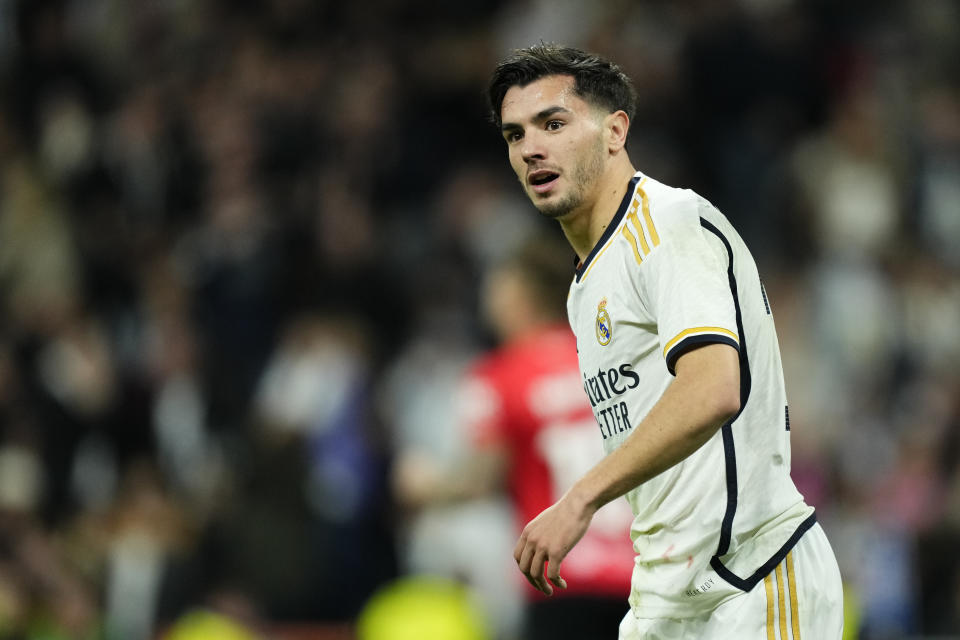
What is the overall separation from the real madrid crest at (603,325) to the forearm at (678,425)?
16.9 inches

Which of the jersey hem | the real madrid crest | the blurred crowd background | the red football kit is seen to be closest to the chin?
the real madrid crest

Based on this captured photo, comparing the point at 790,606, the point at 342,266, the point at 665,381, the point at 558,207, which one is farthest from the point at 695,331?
the point at 342,266

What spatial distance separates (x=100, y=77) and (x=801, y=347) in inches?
223

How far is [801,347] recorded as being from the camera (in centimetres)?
955

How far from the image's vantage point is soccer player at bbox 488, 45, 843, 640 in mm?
3277

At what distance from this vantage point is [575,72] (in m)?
3.79

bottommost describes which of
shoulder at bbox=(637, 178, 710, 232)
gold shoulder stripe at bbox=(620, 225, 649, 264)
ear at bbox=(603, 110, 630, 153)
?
gold shoulder stripe at bbox=(620, 225, 649, 264)

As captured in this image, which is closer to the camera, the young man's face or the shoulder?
the shoulder

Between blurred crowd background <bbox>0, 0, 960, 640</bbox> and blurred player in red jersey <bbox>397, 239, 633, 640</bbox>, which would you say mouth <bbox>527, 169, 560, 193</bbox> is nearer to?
blurred player in red jersey <bbox>397, 239, 633, 640</bbox>

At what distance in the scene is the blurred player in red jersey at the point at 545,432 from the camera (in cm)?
569

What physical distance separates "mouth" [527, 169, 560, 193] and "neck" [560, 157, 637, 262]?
0.31ft

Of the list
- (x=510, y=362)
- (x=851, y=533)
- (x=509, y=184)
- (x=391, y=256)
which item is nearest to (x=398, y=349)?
(x=391, y=256)

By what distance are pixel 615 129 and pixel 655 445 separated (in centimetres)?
99

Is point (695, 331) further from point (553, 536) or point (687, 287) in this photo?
point (553, 536)
